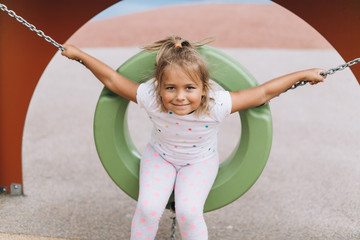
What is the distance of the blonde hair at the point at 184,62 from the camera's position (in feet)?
5.11

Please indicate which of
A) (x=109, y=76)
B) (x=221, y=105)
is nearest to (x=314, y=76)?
(x=221, y=105)

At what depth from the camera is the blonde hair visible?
156 centimetres

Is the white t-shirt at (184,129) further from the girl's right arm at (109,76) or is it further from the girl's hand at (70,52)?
the girl's hand at (70,52)

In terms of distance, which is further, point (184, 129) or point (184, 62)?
point (184, 129)

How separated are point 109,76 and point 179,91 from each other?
33 cm

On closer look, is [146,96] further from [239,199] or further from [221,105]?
[239,199]

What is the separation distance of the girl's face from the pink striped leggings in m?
0.26

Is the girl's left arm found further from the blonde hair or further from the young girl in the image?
the blonde hair

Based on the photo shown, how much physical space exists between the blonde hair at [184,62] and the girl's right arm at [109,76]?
0.12 m

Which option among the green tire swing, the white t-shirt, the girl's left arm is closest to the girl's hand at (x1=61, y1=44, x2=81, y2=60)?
the green tire swing

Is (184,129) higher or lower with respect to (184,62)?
lower

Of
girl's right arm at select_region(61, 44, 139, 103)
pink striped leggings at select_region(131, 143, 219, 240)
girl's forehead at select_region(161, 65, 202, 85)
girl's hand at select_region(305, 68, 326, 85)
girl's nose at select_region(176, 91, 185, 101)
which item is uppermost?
girl's right arm at select_region(61, 44, 139, 103)

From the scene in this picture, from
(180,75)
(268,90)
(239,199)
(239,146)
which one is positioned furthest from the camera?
(239,199)

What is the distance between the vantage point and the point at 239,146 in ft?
6.04
